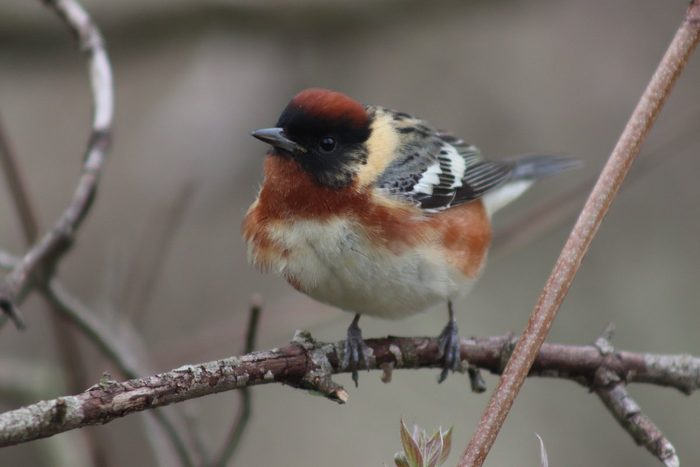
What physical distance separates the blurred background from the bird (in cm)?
243

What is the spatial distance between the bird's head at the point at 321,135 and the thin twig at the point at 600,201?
1.82 metres

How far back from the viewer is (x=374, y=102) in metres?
7.89

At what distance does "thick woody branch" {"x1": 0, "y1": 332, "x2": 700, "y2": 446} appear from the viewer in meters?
1.86

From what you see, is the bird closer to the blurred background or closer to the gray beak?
the gray beak

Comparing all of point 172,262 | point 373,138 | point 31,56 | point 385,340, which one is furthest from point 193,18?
point 385,340

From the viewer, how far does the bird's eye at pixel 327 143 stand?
3.90m

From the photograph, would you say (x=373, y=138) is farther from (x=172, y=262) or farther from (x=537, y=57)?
(x=537, y=57)

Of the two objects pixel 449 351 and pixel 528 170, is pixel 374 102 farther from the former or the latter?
pixel 449 351

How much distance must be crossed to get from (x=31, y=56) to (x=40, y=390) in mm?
2703

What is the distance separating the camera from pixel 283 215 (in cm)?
383

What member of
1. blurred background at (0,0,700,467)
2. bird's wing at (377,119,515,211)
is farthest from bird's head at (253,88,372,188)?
blurred background at (0,0,700,467)

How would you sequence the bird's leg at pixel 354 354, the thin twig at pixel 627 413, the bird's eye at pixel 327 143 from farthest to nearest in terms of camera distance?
the bird's eye at pixel 327 143 → the bird's leg at pixel 354 354 → the thin twig at pixel 627 413

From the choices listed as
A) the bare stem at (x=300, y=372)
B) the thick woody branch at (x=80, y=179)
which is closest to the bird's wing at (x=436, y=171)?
the bare stem at (x=300, y=372)

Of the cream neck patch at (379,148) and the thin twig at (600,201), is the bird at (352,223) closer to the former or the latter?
the cream neck patch at (379,148)
